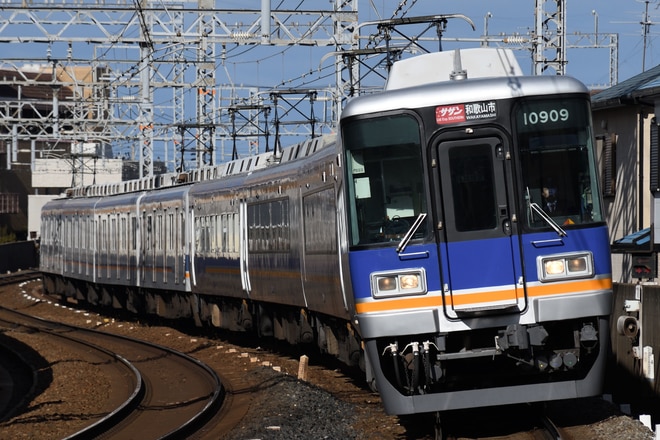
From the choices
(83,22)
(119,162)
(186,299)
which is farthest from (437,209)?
(119,162)

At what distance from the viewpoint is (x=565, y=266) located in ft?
33.4

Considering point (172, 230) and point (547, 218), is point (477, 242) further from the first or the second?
point (172, 230)

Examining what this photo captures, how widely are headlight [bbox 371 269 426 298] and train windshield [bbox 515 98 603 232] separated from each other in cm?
108

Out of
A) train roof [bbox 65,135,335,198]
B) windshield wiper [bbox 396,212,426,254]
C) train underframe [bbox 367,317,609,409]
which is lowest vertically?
train underframe [bbox 367,317,609,409]

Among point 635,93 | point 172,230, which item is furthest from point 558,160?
point 172,230

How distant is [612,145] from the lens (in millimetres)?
21062

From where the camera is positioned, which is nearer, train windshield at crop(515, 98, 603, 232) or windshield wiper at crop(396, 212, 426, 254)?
windshield wiper at crop(396, 212, 426, 254)

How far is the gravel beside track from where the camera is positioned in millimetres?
11117

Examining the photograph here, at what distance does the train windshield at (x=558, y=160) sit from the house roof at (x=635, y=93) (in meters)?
8.18

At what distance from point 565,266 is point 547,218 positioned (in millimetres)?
405

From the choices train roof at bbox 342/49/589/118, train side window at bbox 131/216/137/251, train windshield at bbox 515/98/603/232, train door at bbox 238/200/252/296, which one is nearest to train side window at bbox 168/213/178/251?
train side window at bbox 131/216/137/251

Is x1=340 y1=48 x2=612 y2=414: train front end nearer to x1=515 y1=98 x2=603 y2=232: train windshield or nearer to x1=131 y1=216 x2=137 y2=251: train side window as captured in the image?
x1=515 y1=98 x2=603 y2=232: train windshield

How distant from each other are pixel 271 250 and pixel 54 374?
380cm

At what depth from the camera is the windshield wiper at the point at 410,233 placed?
10188 mm
